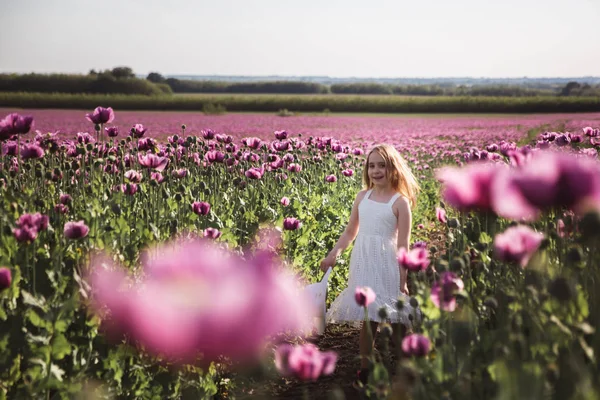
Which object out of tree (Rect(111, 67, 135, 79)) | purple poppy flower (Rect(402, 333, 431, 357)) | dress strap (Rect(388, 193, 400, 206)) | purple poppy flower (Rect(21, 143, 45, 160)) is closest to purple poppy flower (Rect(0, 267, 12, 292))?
purple poppy flower (Rect(402, 333, 431, 357))

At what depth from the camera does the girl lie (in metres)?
3.78

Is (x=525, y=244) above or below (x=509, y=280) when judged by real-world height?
above

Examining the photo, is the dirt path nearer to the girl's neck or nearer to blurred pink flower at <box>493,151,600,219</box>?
the girl's neck

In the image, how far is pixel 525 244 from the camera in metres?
1.81

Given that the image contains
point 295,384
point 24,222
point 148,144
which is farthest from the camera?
point 148,144

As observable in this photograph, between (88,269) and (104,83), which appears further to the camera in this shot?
(104,83)

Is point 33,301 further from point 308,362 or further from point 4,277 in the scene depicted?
point 308,362

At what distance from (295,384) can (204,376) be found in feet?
3.58

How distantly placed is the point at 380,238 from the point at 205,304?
10.9 ft

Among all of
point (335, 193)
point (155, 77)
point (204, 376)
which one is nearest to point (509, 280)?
point (204, 376)

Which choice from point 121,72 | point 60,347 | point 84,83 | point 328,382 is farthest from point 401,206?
point 121,72

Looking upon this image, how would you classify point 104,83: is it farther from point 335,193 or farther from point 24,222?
point 24,222

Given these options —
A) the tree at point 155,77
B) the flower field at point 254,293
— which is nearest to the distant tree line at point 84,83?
the tree at point 155,77

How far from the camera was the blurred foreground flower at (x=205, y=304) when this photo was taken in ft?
1.90
